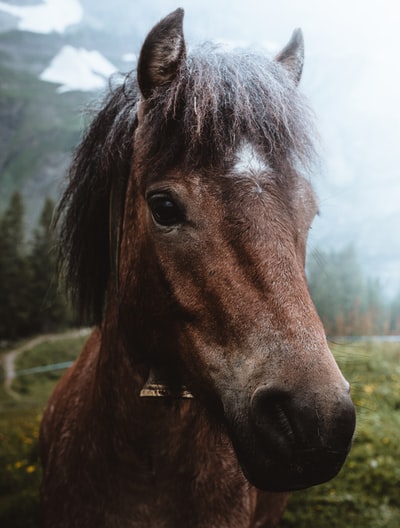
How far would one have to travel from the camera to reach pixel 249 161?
1.35m

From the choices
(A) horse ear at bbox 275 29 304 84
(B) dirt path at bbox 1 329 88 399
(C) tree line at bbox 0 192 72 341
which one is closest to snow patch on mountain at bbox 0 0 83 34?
(C) tree line at bbox 0 192 72 341

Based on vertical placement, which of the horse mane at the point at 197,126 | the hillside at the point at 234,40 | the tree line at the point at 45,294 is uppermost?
the hillside at the point at 234,40

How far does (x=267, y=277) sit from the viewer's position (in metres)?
1.19

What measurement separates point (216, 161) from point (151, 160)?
251 mm

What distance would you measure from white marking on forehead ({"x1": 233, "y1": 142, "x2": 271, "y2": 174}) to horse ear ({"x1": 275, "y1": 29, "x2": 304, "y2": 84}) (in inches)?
26.4

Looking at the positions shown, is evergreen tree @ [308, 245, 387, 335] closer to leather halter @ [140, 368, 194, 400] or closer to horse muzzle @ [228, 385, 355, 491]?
leather halter @ [140, 368, 194, 400]

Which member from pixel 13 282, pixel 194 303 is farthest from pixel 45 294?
pixel 194 303

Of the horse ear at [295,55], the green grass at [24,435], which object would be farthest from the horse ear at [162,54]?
the green grass at [24,435]

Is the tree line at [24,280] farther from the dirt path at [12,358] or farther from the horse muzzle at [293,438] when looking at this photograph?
the horse muzzle at [293,438]

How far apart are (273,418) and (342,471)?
3993 millimetres

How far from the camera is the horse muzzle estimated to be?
1023 mm

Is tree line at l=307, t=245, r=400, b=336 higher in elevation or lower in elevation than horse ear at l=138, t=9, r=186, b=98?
lower

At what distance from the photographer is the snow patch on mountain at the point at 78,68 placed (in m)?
6.72

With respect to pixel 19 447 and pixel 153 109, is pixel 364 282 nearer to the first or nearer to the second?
pixel 19 447
